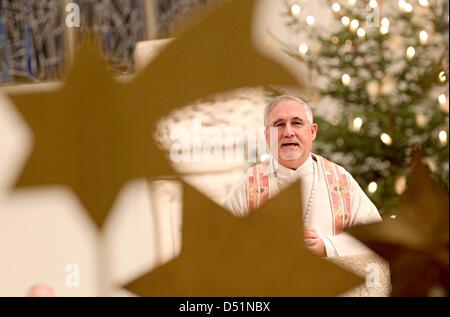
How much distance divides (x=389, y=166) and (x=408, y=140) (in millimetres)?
84

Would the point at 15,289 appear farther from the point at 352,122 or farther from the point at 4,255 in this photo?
the point at 352,122

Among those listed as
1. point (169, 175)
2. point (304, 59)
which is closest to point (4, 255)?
point (169, 175)

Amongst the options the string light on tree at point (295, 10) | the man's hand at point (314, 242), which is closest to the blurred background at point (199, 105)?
the string light on tree at point (295, 10)

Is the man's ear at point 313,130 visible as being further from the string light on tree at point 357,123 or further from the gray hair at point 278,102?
the string light on tree at point 357,123

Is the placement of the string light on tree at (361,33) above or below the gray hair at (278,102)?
above

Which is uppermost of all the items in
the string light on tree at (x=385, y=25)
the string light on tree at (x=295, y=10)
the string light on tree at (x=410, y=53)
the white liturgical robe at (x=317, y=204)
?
the string light on tree at (x=295, y=10)

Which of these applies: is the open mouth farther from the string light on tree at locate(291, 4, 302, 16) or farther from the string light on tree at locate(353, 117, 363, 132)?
the string light on tree at locate(291, 4, 302, 16)

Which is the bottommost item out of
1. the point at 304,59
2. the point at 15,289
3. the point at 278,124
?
the point at 15,289

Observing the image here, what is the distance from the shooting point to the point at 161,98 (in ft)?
7.26

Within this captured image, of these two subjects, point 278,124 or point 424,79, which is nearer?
point 278,124

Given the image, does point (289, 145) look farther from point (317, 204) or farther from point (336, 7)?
point (336, 7)

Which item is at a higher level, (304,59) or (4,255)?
(304,59)

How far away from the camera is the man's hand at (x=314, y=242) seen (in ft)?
7.00

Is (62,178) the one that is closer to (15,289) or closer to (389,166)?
(15,289)
